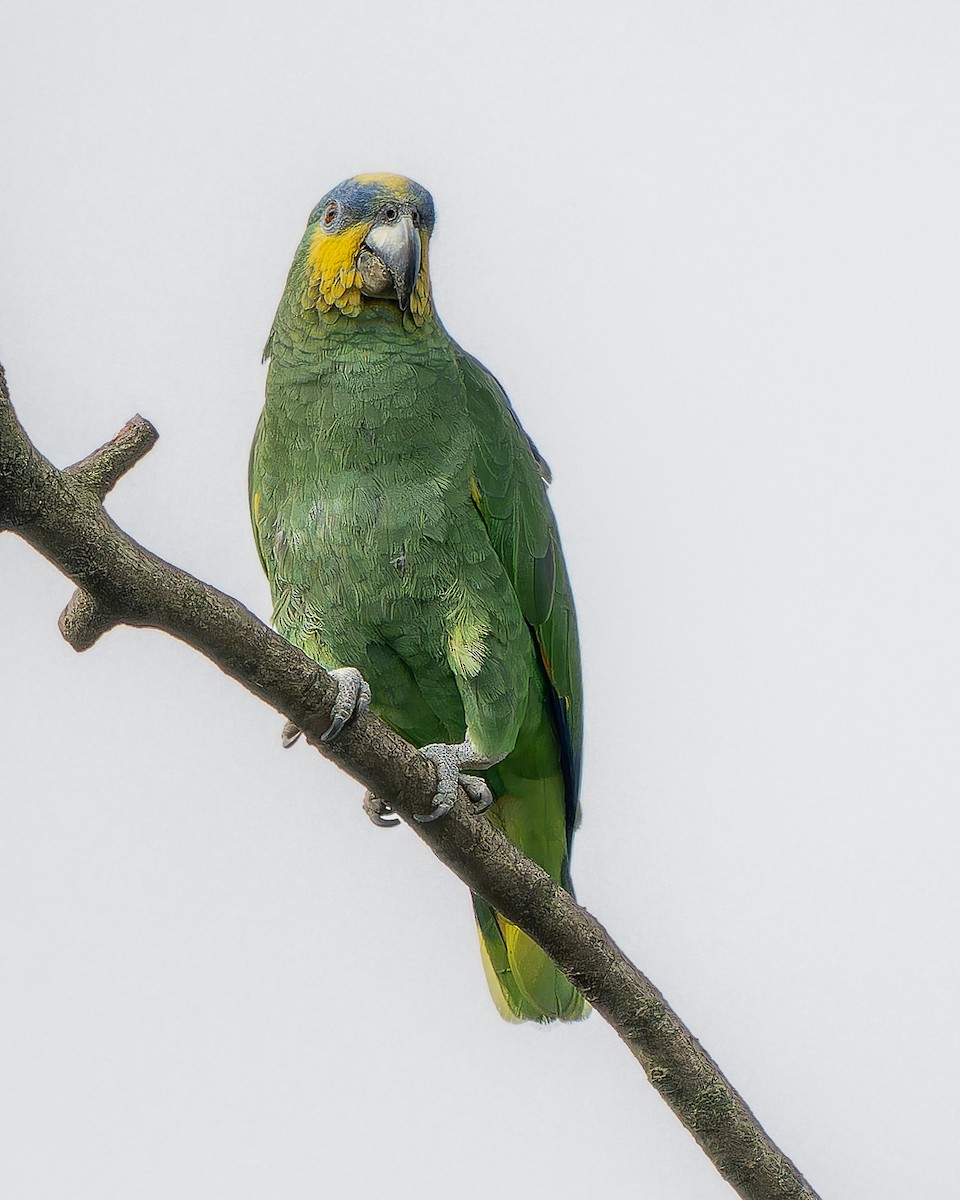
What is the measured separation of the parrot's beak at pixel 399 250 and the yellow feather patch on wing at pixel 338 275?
3 centimetres

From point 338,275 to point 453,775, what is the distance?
1.03 meters

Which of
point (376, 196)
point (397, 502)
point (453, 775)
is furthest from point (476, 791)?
point (376, 196)

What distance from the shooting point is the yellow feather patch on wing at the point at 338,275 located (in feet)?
8.29

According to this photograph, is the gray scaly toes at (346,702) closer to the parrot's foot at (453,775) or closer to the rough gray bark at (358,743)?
the rough gray bark at (358,743)

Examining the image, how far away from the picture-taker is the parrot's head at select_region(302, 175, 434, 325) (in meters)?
2.49

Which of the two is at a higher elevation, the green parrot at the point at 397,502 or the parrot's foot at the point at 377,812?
the green parrot at the point at 397,502

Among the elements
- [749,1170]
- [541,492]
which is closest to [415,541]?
[541,492]

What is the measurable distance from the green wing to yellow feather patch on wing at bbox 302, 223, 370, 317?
0.31 meters

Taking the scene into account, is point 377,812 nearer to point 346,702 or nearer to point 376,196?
point 346,702

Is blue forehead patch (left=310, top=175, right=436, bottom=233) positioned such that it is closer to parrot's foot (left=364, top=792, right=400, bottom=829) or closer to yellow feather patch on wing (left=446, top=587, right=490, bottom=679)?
yellow feather patch on wing (left=446, top=587, right=490, bottom=679)

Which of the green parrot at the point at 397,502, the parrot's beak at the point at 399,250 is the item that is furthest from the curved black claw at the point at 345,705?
the parrot's beak at the point at 399,250

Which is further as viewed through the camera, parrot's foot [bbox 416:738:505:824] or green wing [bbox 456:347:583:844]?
green wing [bbox 456:347:583:844]

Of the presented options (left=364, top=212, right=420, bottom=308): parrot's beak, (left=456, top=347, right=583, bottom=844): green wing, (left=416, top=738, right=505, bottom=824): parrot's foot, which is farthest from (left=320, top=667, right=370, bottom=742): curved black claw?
(left=364, top=212, right=420, bottom=308): parrot's beak

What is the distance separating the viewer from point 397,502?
2.49 meters
